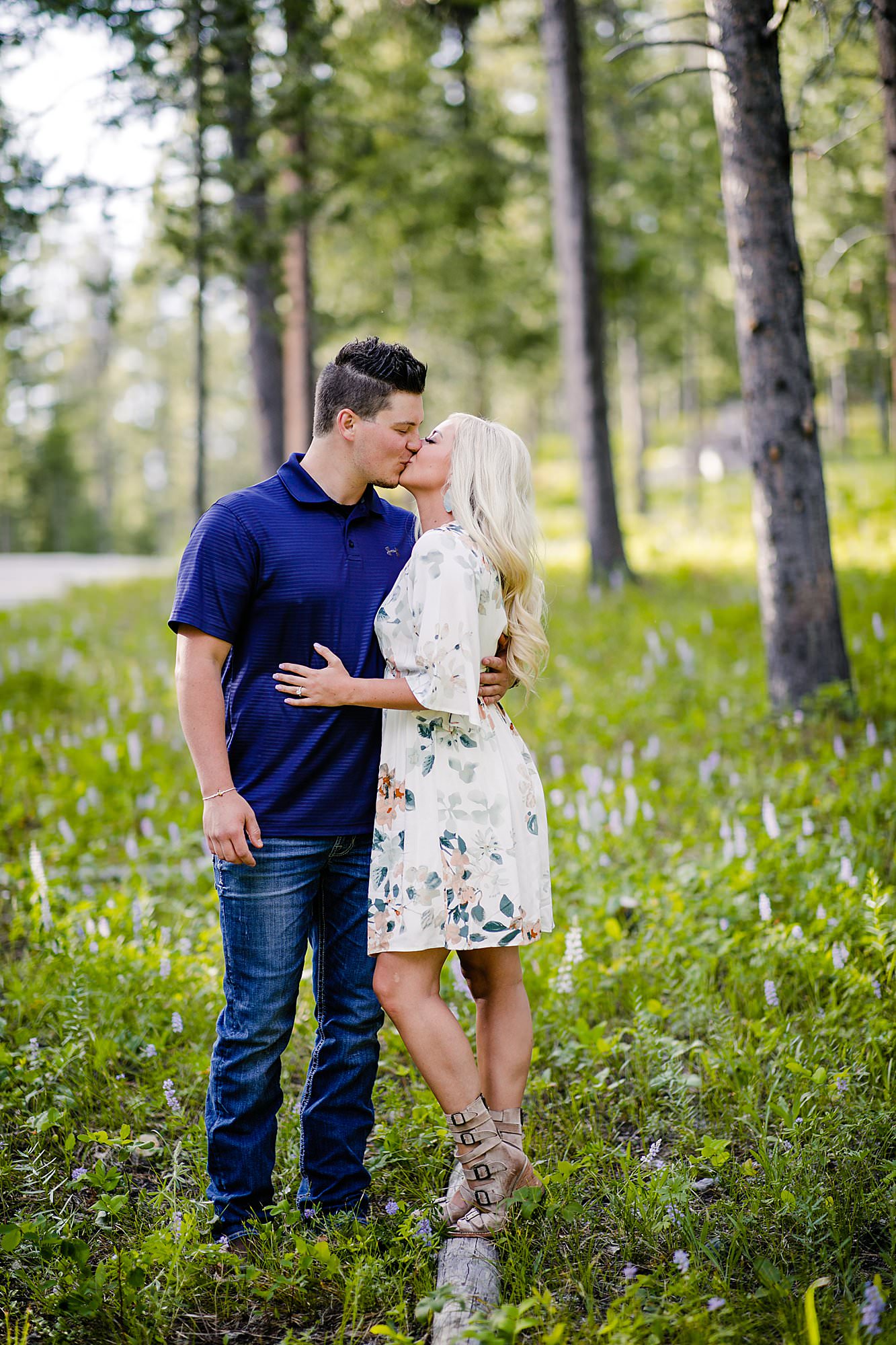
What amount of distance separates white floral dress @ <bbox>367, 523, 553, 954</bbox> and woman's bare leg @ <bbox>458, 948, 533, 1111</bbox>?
0.52ft

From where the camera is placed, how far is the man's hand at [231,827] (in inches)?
111

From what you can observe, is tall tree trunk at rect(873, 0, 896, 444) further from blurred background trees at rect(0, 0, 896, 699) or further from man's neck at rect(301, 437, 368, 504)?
man's neck at rect(301, 437, 368, 504)

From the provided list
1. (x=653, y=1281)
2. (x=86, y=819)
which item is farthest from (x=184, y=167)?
(x=653, y=1281)

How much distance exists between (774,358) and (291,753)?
475 centimetres

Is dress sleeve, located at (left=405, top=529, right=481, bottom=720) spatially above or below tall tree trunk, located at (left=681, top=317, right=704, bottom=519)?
below

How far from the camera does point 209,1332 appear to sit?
2717mm

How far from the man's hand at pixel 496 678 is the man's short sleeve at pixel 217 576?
74 cm

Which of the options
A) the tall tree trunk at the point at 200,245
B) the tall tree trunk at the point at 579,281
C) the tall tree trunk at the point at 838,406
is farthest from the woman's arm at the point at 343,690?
the tall tree trunk at the point at 838,406

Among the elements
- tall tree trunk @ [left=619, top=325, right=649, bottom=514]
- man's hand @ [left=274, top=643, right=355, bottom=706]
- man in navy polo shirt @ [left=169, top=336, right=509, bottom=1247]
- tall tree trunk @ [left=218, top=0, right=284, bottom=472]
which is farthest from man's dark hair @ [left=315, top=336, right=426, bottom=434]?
tall tree trunk @ [left=619, top=325, right=649, bottom=514]

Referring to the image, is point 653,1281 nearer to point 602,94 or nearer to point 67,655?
point 67,655

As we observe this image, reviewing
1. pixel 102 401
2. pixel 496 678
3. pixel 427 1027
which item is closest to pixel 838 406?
pixel 496 678

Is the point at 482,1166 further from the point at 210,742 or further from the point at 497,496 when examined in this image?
the point at 497,496

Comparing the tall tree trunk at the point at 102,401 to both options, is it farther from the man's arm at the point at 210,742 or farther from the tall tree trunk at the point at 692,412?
the man's arm at the point at 210,742

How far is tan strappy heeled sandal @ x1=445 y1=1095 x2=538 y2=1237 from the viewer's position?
2.87 m
